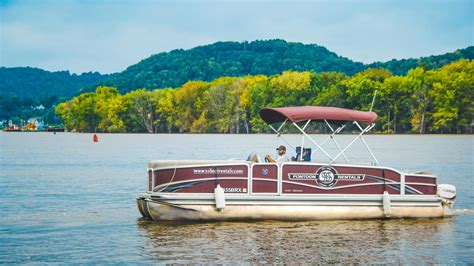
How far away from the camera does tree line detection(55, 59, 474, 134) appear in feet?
371

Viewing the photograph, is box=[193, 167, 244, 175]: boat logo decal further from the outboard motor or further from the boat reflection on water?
the outboard motor

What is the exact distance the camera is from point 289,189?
57.8ft

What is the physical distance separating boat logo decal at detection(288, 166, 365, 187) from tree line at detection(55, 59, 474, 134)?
70784 millimetres

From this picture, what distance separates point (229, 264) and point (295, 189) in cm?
453

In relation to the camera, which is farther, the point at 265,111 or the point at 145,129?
the point at 145,129

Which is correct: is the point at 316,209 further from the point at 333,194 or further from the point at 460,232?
the point at 460,232

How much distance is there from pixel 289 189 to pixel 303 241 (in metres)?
2.21

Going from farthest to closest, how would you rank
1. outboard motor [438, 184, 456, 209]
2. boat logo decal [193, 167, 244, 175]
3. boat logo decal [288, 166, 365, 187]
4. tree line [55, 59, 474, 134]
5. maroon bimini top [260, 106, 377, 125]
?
1. tree line [55, 59, 474, 134]
2. outboard motor [438, 184, 456, 209]
3. maroon bimini top [260, 106, 377, 125]
4. boat logo decal [288, 166, 365, 187]
5. boat logo decal [193, 167, 244, 175]

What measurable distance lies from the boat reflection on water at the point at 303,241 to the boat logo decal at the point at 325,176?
39.7 inches

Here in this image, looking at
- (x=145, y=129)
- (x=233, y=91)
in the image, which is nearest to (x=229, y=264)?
(x=233, y=91)

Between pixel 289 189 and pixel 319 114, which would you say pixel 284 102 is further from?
pixel 289 189

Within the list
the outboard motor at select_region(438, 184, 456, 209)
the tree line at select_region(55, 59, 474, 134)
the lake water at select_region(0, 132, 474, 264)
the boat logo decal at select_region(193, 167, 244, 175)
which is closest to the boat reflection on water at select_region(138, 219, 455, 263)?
the lake water at select_region(0, 132, 474, 264)

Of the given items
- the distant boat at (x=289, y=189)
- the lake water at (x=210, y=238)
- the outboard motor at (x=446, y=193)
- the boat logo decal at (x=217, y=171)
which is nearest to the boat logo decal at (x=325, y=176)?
the distant boat at (x=289, y=189)

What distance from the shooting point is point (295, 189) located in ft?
57.9
